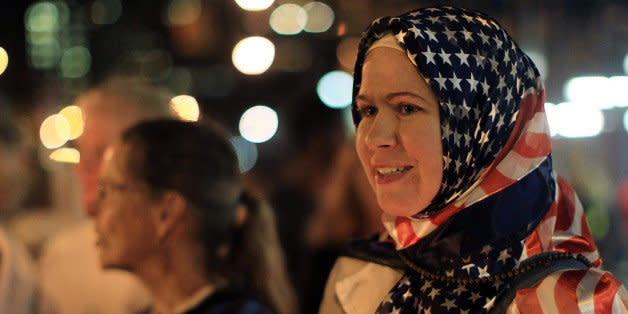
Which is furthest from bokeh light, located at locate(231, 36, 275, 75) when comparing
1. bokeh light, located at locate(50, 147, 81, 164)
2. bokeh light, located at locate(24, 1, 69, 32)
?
bokeh light, located at locate(50, 147, 81, 164)

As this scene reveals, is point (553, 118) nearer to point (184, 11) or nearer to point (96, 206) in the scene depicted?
point (96, 206)

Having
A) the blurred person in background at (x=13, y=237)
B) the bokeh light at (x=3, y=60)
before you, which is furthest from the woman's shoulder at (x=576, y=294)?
the bokeh light at (x=3, y=60)

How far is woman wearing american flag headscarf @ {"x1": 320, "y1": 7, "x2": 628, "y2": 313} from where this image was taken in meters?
1.33

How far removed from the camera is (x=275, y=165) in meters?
4.37

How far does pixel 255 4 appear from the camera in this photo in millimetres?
4090

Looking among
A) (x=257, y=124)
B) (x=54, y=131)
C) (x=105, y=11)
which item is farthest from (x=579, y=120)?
(x=105, y=11)

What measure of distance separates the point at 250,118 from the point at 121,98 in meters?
2.23

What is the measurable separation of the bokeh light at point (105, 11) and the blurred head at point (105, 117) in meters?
1.51

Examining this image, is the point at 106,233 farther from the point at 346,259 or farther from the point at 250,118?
the point at 250,118

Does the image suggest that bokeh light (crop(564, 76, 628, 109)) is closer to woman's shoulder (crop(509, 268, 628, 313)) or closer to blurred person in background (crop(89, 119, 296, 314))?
blurred person in background (crop(89, 119, 296, 314))

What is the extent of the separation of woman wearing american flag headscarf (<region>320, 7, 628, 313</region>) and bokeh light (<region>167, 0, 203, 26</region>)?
10.7 feet

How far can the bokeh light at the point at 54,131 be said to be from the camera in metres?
3.47

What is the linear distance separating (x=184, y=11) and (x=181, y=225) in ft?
9.08

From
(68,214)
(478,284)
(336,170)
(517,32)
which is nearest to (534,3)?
(517,32)
